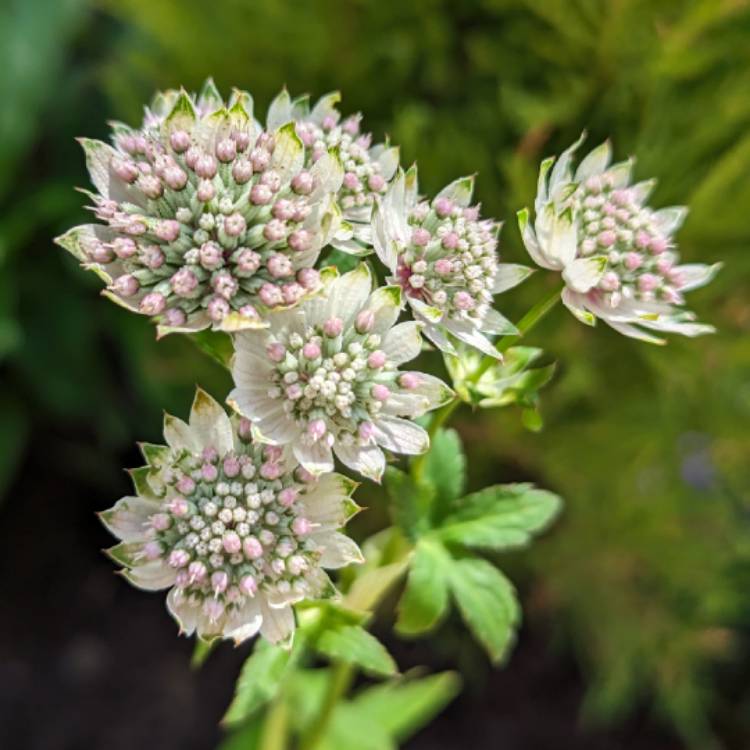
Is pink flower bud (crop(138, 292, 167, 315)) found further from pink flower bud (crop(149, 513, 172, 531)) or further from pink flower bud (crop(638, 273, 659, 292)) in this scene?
pink flower bud (crop(638, 273, 659, 292))

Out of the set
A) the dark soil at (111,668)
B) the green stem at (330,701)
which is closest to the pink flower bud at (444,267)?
the green stem at (330,701)

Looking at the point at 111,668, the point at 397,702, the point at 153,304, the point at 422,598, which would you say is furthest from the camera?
the point at 111,668

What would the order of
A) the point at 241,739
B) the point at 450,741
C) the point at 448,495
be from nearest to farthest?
the point at 448,495
the point at 241,739
the point at 450,741

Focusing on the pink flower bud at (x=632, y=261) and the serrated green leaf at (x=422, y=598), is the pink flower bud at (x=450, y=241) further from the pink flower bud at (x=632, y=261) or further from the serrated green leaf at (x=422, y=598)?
the serrated green leaf at (x=422, y=598)

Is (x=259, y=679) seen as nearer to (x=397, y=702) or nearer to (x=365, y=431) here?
(x=365, y=431)

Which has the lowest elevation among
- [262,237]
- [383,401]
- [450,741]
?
[450,741]

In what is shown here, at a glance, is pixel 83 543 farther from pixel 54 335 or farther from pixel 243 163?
pixel 243 163

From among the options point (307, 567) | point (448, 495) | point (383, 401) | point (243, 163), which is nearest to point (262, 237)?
point (243, 163)

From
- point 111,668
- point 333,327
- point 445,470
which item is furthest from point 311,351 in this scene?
point 111,668
